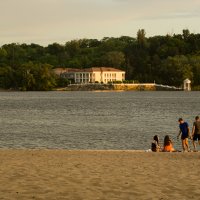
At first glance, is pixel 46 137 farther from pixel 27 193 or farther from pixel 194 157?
pixel 27 193

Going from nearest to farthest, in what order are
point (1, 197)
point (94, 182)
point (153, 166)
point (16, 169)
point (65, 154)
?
point (1, 197) → point (94, 182) → point (16, 169) → point (153, 166) → point (65, 154)

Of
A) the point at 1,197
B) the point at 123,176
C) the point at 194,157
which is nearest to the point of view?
the point at 1,197

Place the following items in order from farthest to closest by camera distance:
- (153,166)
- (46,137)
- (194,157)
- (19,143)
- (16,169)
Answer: (46,137) < (19,143) < (194,157) < (153,166) < (16,169)

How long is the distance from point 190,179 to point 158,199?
280cm

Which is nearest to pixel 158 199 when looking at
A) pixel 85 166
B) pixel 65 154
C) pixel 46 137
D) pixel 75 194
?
pixel 75 194

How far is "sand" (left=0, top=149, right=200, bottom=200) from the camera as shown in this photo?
12.3 m

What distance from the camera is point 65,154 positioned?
21172mm

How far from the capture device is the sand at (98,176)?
1232 cm

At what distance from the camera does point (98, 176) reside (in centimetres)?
1479

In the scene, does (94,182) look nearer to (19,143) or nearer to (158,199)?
(158,199)

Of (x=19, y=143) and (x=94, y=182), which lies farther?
(x=19, y=143)

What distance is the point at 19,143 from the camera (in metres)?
36.0

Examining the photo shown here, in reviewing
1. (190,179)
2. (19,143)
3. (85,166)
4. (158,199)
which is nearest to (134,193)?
(158,199)

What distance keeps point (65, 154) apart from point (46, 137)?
20.0 m
